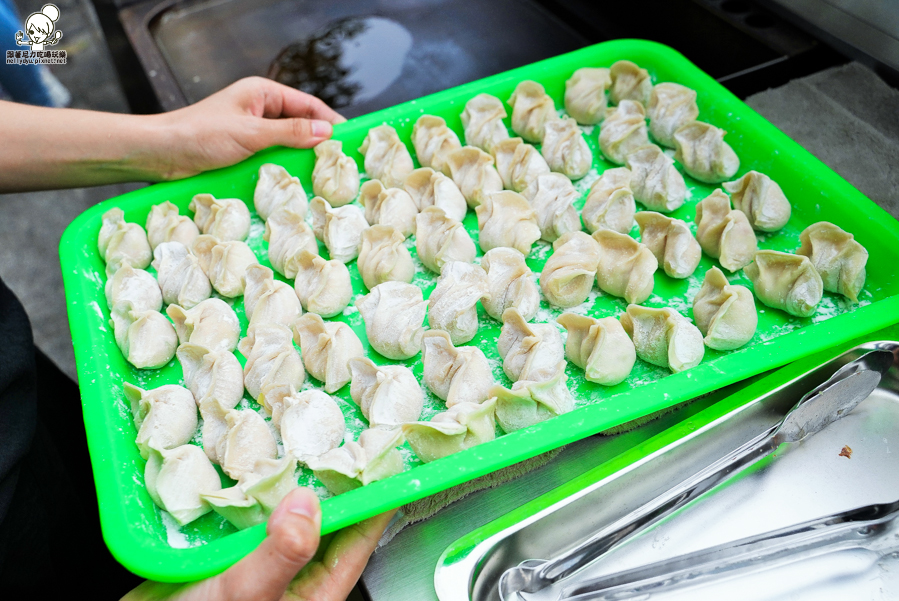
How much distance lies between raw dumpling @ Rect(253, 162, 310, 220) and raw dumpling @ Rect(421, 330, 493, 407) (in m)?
0.54

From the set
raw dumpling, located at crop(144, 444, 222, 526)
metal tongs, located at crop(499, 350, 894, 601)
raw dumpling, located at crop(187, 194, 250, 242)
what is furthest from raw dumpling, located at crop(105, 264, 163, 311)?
metal tongs, located at crop(499, 350, 894, 601)

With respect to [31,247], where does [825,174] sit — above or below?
above

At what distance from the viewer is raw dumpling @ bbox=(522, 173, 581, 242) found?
55.9 inches

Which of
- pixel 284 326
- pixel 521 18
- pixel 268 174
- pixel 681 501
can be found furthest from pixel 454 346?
pixel 521 18

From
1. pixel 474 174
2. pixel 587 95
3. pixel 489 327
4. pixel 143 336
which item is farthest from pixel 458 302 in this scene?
pixel 587 95

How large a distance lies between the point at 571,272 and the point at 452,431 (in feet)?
1.42

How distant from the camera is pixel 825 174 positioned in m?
1.40

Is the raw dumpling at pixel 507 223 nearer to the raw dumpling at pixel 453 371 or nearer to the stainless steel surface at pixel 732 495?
the raw dumpling at pixel 453 371

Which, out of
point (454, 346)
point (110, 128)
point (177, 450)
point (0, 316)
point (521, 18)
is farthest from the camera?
point (521, 18)

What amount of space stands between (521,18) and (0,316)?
1794 mm

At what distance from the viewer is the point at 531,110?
1.67 m

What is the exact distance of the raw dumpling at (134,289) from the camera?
1371 mm

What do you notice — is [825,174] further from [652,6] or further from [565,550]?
[565,550]

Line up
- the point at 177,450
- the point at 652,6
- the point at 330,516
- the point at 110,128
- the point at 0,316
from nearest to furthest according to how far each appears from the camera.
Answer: the point at 330,516
the point at 177,450
the point at 0,316
the point at 110,128
the point at 652,6
